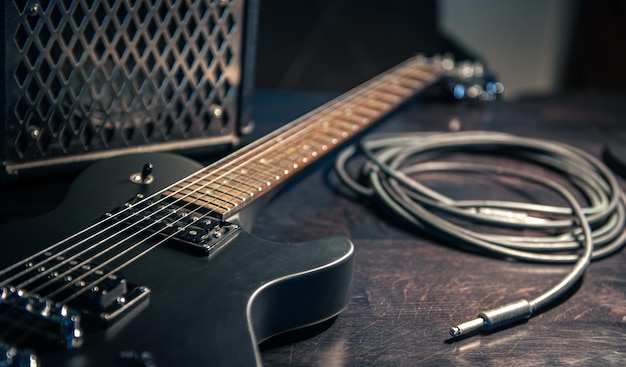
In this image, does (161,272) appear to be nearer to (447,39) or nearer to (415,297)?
(415,297)

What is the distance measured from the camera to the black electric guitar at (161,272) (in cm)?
40

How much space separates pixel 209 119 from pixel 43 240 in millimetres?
301

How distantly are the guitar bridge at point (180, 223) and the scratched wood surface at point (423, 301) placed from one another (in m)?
0.09

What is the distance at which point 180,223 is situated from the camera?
529mm

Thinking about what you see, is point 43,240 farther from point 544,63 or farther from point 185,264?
point 544,63

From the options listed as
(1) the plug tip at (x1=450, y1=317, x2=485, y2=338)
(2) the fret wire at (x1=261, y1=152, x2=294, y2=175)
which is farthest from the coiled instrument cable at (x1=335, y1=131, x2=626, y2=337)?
(2) the fret wire at (x1=261, y1=152, x2=294, y2=175)

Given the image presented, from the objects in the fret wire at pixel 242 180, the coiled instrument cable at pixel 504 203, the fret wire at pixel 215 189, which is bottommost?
the coiled instrument cable at pixel 504 203

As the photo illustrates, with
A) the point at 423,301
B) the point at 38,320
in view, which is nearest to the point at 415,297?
the point at 423,301

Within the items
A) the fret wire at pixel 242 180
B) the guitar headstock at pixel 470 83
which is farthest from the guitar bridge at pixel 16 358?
the guitar headstock at pixel 470 83

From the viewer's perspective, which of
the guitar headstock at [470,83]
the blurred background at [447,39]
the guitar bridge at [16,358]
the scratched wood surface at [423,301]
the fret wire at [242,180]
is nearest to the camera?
the guitar bridge at [16,358]

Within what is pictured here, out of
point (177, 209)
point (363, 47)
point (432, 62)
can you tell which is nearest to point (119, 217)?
point (177, 209)

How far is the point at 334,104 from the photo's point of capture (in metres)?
0.83

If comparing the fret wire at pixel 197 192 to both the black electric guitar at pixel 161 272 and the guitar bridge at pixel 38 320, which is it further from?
the guitar bridge at pixel 38 320

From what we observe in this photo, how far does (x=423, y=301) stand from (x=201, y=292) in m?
0.20
